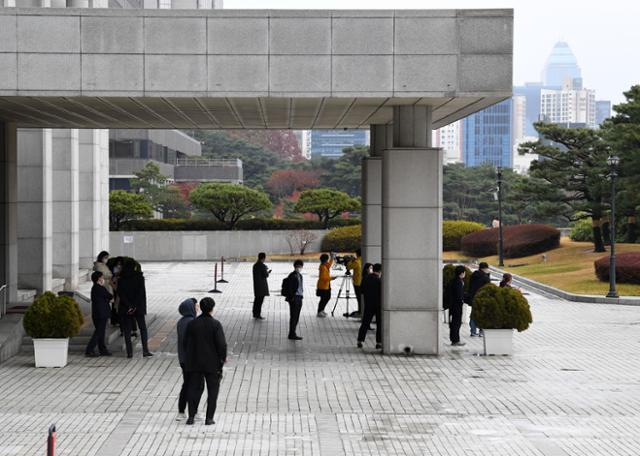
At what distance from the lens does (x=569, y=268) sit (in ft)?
138

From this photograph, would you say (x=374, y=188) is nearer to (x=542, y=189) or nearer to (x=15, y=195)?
(x=15, y=195)

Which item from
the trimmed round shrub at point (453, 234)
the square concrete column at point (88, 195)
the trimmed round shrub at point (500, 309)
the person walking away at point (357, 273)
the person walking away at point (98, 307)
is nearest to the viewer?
the person walking away at point (98, 307)

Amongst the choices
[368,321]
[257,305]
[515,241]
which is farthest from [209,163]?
[368,321]

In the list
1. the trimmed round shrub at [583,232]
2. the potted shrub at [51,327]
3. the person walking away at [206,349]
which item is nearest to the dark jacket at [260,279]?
the potted shrub at [51,327]

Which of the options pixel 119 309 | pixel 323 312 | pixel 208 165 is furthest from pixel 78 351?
pixel 208 165

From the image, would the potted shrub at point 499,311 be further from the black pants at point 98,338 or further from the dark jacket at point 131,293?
the black pants at point 98,338

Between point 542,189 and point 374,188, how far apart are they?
2366 centimetres

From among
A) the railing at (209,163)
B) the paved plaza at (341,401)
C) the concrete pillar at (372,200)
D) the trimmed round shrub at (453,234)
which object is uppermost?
the railing at (209,163)

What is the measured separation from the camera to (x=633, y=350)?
21531mm

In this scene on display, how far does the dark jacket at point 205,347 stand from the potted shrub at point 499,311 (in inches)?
305

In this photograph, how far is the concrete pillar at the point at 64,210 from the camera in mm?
34000

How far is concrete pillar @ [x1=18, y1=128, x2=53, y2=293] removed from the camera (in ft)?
94.5

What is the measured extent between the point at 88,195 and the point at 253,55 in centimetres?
2230

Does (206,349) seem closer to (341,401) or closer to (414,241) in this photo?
(341,401)
